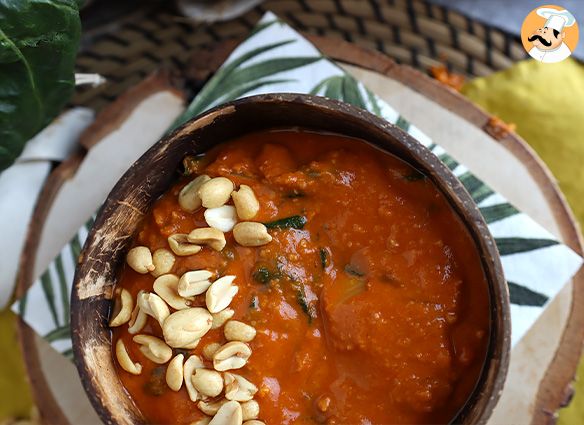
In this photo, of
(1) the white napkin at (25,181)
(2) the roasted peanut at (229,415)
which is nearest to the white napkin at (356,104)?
Answer: (1) the white napkin at (25,181)

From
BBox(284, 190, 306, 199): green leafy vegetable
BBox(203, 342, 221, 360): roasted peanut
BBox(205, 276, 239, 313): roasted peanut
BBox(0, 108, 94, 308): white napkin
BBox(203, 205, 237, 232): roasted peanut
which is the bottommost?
BBox(0, 108, 94, 308): white napkin

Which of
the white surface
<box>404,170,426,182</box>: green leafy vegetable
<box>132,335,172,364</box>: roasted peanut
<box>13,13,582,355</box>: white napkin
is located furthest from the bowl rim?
the white surface

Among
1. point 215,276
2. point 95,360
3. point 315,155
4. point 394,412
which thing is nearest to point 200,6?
point 315,155

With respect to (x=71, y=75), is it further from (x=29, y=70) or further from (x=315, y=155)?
(x=315, y=155)

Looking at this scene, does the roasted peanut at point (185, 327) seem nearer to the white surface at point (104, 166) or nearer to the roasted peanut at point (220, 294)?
the roasted peanut at point (220, 294)

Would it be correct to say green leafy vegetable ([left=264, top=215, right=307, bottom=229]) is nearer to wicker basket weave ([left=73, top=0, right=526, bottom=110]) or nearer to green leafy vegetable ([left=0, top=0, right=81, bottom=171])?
green leafy vegetable ([left=0, top=0, right=81, bottom=171])

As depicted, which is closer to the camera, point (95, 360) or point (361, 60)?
point (95, 360)
